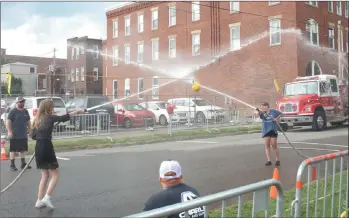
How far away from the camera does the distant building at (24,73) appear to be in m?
3.65

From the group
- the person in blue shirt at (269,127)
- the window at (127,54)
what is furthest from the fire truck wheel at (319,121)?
the window at (127,54)

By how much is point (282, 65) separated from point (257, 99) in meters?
0.56

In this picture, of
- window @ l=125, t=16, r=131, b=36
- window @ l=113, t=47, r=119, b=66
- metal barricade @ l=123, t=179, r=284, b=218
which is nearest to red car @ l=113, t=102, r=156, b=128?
window @ l=113, t=47, r=119, b=66

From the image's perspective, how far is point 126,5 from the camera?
4.45 m

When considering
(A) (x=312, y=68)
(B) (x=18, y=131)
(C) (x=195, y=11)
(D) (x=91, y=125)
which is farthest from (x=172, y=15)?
(D) (x=91, y=125)

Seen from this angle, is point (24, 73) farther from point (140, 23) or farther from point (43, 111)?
point (140, 23)

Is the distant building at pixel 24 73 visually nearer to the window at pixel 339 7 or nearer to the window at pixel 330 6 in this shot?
the window at pixel 330 6

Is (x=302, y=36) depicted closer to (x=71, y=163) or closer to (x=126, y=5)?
(x=126, y=5)

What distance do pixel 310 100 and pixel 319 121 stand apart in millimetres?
1047

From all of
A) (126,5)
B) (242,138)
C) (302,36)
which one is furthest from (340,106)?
(126,5)

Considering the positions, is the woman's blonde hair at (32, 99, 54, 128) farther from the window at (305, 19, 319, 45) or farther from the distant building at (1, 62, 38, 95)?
the window at (305, 19, 319, 45)

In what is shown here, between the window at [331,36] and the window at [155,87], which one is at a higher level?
the window at [331,36]

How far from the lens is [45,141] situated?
16.5 ft

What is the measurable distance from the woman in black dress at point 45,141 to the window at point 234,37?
213 centimetres
